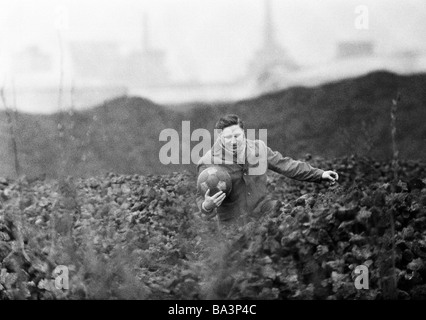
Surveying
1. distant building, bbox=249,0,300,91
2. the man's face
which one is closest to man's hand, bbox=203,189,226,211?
the man's face

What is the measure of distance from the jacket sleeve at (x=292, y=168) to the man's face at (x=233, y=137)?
189mm

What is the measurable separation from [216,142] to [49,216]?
1172mm

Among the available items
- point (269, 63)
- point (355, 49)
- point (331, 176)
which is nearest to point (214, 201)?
point (331, 176)

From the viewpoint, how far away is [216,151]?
4.25 metres

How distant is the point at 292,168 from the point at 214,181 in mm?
485

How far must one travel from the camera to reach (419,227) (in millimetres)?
Result: 4160

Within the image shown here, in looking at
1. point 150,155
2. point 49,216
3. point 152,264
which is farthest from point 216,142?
point 49,216

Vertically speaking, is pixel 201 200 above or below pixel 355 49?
below

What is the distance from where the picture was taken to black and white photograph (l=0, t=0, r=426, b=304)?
13.5 feet

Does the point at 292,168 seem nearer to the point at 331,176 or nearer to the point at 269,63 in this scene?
the point at 331,176

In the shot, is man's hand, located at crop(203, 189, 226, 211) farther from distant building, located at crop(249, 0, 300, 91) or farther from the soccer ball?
distant building, located at crop(249, 0, 300, 91)

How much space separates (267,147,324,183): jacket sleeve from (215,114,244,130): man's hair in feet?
0.81

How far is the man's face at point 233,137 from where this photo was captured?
4238 mm

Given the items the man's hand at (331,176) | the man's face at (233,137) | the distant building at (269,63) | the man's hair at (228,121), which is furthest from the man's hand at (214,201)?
the distant building at (269,63)
